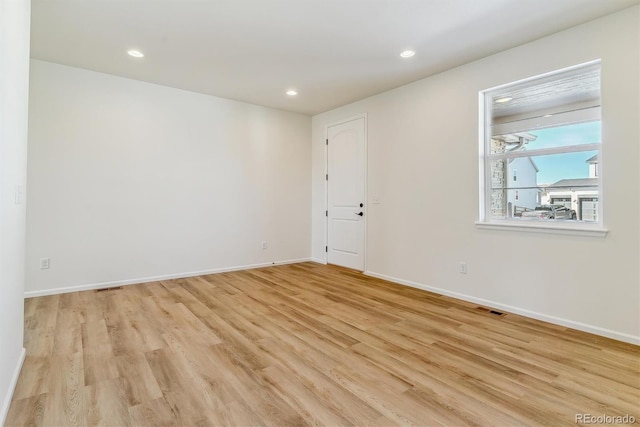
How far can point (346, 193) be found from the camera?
17.5 feet

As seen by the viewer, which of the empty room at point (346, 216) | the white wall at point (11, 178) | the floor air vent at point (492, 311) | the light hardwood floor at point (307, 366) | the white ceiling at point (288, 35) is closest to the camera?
the white wall at point (11, 178)

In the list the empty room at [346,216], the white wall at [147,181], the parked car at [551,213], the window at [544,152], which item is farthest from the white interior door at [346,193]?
the parked car at [551,213]

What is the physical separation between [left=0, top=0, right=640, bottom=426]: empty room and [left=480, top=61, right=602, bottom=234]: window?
2 cm

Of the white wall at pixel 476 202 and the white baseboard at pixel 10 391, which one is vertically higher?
the white wall at pixel 476 202

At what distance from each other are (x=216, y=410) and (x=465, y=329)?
2.13 metres

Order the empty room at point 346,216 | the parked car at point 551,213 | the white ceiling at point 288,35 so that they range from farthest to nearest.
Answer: the parked car at point 551,213 → the white ceiling at point 288,35 → the empty room at point 346,216

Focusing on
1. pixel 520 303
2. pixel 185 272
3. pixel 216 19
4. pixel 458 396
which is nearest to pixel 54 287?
pixel 185 272

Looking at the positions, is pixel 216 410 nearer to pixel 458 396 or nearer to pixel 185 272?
pixel 458 396

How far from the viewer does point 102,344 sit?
8.11 feet

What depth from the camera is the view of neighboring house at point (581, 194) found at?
111 inches

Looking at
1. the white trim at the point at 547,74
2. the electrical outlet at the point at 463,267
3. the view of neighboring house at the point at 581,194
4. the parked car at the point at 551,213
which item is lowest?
the electrical outlet at the point at 463,267

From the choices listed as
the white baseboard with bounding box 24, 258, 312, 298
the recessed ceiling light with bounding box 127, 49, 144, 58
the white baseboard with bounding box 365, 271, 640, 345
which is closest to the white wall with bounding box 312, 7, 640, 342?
the white baseboard with bounding box 365, 271, 640, 345

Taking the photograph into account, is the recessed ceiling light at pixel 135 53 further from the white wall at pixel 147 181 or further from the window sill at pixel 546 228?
the window sill at pixel 546 228

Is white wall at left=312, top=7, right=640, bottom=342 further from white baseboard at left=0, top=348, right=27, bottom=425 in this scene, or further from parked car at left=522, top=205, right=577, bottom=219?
white baseboard at left=0, top=348, right=27, bottom=425
